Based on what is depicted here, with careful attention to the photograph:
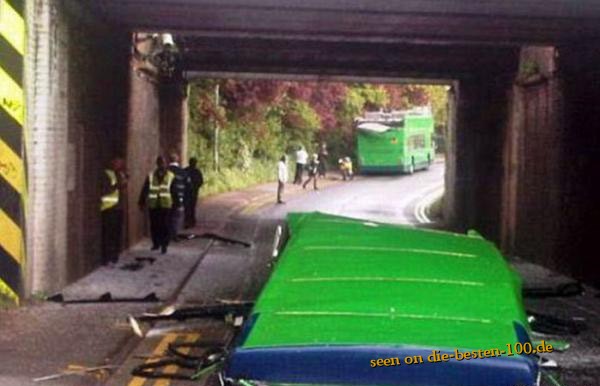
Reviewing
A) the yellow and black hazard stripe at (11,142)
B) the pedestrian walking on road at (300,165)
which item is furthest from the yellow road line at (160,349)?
the pedestrian walking on road at (300,165)

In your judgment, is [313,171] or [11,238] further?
[313,171]

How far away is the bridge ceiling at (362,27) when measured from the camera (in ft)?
52.4

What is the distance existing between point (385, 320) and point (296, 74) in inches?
915

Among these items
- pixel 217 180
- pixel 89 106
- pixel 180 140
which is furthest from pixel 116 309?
pixel 217 180

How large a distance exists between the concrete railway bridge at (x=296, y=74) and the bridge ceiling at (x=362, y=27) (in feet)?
0.15

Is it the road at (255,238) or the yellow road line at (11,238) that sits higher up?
the yellow road line at (11,238)

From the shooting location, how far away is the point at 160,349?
410 inches

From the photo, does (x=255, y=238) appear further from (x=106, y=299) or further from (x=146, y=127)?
(x=106, y=299)

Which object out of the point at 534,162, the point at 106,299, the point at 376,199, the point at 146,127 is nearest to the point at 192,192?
the point at 146,127

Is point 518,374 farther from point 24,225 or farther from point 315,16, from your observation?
point 315,16

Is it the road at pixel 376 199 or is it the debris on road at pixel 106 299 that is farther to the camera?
the road at pixel 376 199

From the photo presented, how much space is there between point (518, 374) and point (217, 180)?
38516 mm

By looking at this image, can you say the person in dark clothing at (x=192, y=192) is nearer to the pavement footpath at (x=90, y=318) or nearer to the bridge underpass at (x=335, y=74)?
the bridge underpass at (x=335, y=74)

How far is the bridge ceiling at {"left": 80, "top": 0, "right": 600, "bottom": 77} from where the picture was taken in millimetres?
15980
